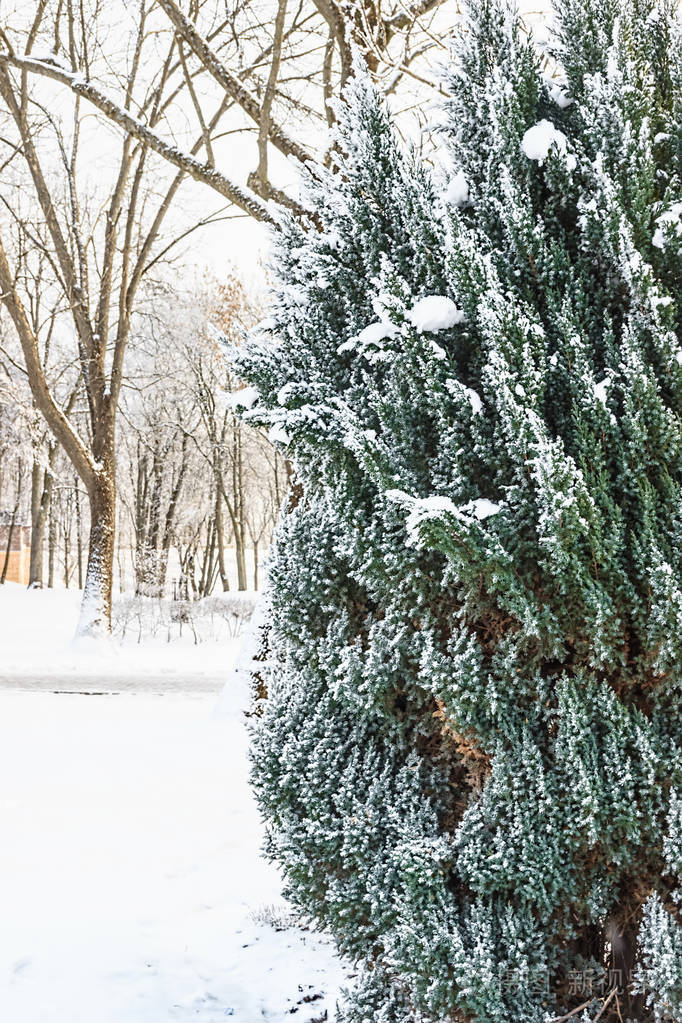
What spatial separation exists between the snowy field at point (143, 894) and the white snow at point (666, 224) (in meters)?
2.90

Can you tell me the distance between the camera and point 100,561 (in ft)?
44.7

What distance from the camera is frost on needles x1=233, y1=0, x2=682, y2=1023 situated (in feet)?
6.81

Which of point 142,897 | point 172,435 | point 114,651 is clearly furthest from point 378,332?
point 172,435

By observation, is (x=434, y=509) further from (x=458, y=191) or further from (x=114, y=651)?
(x=114, y=651)

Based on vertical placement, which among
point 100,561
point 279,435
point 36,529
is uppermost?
point 36,529

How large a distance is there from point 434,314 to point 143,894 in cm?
354

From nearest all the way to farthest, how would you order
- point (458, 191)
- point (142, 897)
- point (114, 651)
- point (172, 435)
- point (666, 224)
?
point (666, 224) < point (458, 191) < point (142, 897) < point (114, 651) < point (172, 435)

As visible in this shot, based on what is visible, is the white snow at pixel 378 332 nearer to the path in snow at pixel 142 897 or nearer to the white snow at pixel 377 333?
the white snow at pixel 377 333

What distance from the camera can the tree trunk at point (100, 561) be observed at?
1355cm

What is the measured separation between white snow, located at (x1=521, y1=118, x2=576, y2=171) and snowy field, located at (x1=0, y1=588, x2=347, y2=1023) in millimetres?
3056

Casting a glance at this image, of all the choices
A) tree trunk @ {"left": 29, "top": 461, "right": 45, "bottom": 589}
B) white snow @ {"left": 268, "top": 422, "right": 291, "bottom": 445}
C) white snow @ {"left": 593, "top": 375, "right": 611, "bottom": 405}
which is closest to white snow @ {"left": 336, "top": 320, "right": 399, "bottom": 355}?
white snow @ {"left": 268, "top": 422, "right": 291, "bottom": 445}

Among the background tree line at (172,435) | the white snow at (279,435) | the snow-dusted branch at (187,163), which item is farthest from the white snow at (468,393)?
the background tree line at (172,435)

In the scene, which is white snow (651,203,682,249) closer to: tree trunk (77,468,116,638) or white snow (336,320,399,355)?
white snow (336,320,399,355)

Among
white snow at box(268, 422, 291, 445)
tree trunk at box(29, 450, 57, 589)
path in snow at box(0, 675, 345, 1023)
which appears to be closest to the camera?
white snow at box(268, 422, 291, 445)
